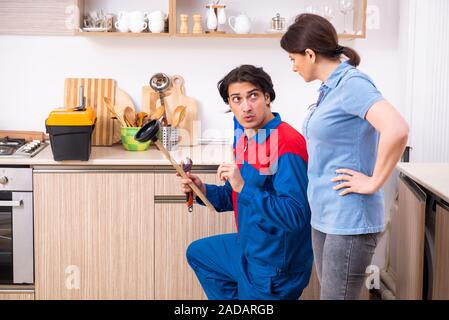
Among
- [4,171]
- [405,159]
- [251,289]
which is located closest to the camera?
[251,289]

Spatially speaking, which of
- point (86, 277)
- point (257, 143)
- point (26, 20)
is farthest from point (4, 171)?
point (257, 143)

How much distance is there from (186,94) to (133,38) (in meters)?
0.41

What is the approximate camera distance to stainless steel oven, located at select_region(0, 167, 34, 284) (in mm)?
3498

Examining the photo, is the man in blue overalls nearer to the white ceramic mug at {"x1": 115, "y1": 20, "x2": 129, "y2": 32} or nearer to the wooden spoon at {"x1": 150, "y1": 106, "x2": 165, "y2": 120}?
the wooden spoon at {"x1": 150, "y1": 106, "x2": 165, "y2": 120}

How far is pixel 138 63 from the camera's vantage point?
13.2 feet

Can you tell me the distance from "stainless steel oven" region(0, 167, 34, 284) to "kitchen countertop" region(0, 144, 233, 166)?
0.08m

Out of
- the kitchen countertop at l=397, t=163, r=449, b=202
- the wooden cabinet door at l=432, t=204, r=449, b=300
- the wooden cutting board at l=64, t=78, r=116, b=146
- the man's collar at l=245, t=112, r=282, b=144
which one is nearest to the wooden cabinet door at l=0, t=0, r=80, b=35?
the wooden cutting board at l=64, t=78, r=116, b=146

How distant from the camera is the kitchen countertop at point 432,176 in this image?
2.71 meters

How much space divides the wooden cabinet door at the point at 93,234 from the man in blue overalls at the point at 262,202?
2.48ft

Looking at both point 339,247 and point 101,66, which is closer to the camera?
point 339,247

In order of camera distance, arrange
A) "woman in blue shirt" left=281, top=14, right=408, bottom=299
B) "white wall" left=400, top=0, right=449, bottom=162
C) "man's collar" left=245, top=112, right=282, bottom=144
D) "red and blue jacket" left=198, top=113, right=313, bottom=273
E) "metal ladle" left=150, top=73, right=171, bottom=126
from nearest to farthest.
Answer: "woman in blue shirt" left=281, top=14, right=408, bottom=299 → "red and blue jacket" left=198, top=113, right=313, bottom=273 → "man's collar" left=245, top=112, right=282, bottom=144 → "white wall" left=400, top=0, right=449, bottom=162 → "metal ladle" left=150, top=73, right=171, bottom=126

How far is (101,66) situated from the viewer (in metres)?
4.03

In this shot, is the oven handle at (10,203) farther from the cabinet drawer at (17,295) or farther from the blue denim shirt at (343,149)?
the blue denim shirt at (343,149)

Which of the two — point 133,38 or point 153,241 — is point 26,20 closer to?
point 133,38
